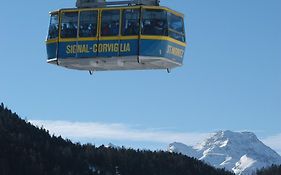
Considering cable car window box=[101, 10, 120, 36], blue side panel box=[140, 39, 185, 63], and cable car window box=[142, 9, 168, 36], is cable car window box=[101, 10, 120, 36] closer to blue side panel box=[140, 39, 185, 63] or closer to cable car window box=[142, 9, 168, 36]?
cable car window box=[142, 9, 168, 36]

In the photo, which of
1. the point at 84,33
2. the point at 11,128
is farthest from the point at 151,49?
the point at 11,128

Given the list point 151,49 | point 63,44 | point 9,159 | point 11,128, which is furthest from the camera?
point 11,128

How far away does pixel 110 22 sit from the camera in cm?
4588

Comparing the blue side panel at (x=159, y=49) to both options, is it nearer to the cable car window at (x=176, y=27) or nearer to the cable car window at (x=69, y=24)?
the cable car window at (x=176, y=27)

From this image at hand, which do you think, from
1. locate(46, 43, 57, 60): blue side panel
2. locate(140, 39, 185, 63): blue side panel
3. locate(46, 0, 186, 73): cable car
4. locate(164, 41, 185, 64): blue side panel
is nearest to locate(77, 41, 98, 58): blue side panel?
locate(46, 0, 186, 73): cable car

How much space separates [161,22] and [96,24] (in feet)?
12.0

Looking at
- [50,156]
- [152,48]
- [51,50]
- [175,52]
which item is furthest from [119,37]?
[50,156]

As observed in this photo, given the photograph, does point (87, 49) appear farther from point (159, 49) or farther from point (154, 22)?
point (159, 49)

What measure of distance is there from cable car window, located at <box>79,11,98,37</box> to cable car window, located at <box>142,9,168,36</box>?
2.92 metres

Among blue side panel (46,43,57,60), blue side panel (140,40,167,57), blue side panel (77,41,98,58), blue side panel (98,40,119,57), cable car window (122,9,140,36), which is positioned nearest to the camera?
blue side panel (140,40,167,57)

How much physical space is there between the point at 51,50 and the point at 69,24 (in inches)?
76.0

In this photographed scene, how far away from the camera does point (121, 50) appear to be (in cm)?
4544

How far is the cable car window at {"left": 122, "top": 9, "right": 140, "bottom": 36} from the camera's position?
45.3 metres

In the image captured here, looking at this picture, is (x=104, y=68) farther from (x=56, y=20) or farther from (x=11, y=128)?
(x=11, y=128)
